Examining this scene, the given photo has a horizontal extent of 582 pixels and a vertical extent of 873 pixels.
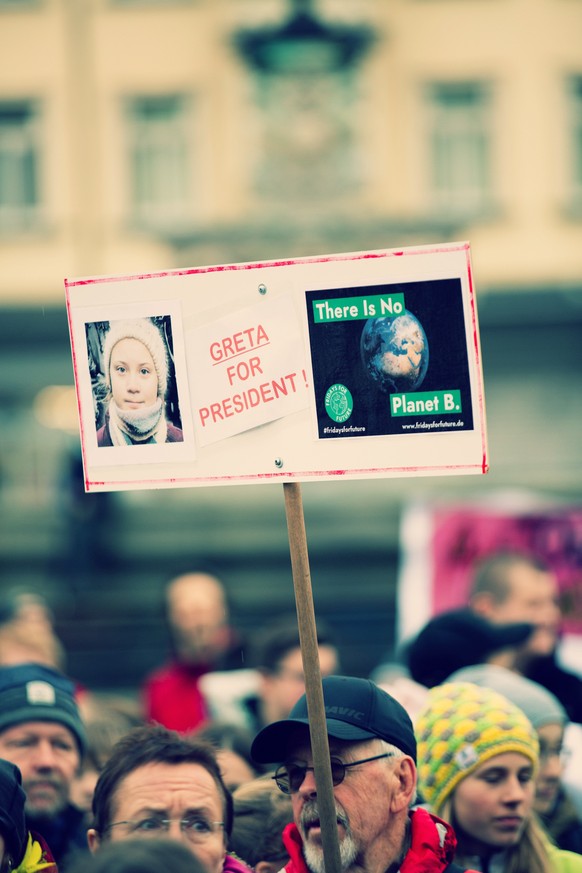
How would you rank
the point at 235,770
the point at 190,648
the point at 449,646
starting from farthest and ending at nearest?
the point at 190,648
the point at 449,646
the point at 235,770

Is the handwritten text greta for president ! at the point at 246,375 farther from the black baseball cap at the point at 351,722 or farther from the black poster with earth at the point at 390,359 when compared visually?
the black baseball cap at the point at 351,722

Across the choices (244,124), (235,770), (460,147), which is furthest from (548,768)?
(460,147)

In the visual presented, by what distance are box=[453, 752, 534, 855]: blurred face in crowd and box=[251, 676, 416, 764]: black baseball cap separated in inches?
15.3

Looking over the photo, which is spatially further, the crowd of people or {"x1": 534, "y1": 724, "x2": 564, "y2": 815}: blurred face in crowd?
{"x1": 534, "y1": 724, "x2": 564, "y2": 815}: blurred face in crowd

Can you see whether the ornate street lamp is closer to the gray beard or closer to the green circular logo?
the green circular logo

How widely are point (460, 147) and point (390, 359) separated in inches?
644

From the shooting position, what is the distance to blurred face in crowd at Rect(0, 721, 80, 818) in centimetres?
300

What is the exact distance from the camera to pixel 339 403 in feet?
7.79

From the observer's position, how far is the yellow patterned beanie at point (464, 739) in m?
2.82

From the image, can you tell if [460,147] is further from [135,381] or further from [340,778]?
[340,778]

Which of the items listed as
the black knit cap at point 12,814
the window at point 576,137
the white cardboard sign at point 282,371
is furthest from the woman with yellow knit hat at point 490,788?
the window at point 576,137

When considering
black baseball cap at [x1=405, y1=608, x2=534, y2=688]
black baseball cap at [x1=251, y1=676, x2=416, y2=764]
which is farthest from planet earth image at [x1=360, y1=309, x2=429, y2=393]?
black baseball cap at [x1=405, y1=608, x2=534, y2=688]

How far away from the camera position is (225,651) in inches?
230

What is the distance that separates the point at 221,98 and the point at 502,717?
631 inches
